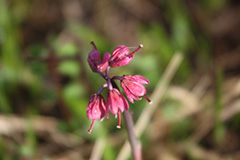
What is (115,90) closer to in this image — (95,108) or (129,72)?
(95,108)

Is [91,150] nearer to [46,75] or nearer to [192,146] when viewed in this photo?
[192,146]

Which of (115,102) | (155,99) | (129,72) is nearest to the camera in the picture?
(115,102)

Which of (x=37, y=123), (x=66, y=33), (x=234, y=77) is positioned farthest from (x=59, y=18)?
(x=234, y=77)

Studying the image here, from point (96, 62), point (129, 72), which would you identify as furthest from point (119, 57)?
point (129, 72)

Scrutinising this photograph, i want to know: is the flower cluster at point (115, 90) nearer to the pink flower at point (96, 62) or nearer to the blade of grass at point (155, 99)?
the pink flower at point (96, 62)

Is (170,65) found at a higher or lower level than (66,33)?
lower

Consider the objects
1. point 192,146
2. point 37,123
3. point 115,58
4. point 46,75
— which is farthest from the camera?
point 46,75

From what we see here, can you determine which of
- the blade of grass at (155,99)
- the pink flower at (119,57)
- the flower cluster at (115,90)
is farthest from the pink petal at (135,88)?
the blade of grass at (155,99)

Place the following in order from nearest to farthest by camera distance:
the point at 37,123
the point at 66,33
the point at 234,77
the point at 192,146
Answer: the point at 192,146, the point at 37,123, the point at 234,77, the point at 66,33
